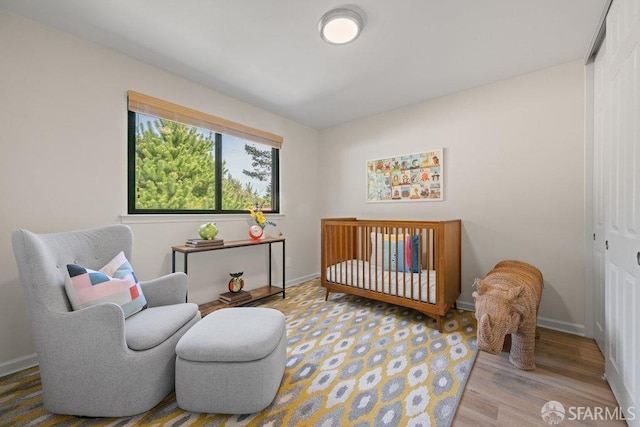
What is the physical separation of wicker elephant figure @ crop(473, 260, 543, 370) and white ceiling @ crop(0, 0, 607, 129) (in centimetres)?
172

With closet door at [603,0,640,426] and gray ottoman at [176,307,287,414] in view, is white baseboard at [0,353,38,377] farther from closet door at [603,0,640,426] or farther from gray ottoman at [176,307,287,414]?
closet door at [603,0,640,426]

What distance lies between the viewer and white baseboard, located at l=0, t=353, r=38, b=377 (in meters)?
1.60

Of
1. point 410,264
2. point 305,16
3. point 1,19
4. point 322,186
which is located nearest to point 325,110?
point 322,186

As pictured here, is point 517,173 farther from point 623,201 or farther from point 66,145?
point 66,145

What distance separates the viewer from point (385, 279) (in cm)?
253

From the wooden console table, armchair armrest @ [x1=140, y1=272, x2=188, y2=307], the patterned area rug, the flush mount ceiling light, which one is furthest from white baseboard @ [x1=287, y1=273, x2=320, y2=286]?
the flush mount ceiling light

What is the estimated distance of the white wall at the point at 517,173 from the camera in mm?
2123

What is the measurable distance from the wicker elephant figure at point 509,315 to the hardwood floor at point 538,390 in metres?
0.12

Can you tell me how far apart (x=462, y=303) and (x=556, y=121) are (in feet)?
6.13

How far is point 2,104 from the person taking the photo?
1.60 metres

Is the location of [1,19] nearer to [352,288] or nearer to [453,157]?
[352,288]

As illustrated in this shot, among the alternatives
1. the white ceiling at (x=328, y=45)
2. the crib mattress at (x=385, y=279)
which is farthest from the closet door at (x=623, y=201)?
the crib mattress at (x=385, y=279)

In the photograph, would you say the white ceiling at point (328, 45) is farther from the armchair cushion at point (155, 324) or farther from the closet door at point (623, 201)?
the armchair cushion at point (155, 324)

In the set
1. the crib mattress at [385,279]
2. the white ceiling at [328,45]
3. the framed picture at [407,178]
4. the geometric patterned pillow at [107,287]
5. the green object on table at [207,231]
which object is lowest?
the crib mattress at [385,279]
